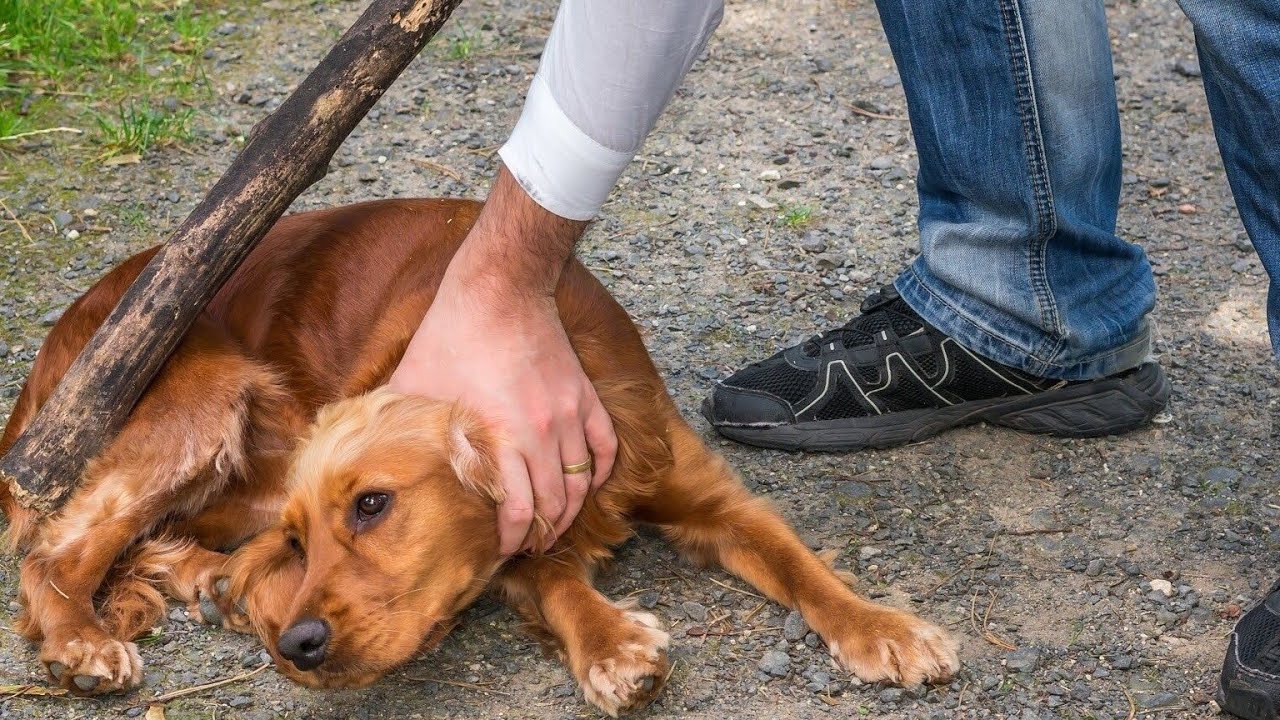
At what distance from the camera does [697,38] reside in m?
2.21

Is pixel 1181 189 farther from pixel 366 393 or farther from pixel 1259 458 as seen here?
pixel 366 393

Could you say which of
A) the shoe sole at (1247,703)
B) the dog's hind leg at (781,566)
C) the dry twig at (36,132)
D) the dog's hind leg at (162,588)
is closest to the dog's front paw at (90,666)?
the dog's hind leg at (162,588)

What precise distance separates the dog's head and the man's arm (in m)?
0.06

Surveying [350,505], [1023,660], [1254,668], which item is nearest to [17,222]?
[350,505]

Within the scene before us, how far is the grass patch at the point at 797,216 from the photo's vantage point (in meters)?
4.32

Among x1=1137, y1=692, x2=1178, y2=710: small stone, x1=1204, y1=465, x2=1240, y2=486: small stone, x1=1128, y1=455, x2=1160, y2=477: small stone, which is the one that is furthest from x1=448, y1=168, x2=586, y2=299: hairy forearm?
x1=1204, y1=465, x2=1240, y2=486: small stone

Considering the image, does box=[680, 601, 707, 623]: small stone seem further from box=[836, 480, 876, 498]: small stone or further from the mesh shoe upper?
the mesh shoe upper

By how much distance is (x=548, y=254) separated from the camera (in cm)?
246

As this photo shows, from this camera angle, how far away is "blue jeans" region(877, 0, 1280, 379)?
112 inches

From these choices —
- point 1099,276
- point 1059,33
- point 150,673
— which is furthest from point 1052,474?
point 150,673

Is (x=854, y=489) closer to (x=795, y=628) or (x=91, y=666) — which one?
(x=795, y=628)

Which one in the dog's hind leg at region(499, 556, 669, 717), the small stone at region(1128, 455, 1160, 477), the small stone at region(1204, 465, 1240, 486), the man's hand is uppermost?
the man's hand

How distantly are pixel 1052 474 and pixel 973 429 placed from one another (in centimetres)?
24

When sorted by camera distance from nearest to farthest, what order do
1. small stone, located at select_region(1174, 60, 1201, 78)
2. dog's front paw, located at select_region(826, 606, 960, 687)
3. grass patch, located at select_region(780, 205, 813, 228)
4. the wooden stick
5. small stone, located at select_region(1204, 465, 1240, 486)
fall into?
1. dog's front paw, located at select_region(826, 606, 960, 687)
2. the wooden stick
3. small stone, located at select_region(1204, 465, 1240, 486)
4. grass patch, located at select_region(780, 205, 813, 228)
5. small stone, located at select_region(1174, 60, 1201, 78)
